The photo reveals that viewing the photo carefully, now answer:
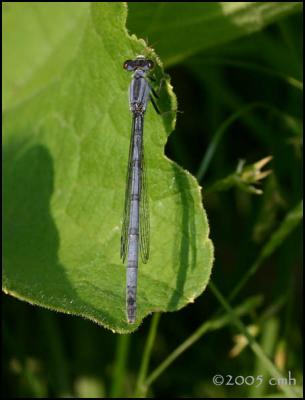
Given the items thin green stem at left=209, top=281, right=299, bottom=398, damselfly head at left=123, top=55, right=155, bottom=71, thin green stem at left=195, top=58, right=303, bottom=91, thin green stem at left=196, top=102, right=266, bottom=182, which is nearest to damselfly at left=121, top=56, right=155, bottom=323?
damselfly head at left=123, top=55, right=155, bottom=71

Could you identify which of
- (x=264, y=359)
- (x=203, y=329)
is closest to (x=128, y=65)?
(x=203, y=329)

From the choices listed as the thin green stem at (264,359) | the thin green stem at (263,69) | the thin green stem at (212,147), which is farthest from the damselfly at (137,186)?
the thin green stem at (263,69)

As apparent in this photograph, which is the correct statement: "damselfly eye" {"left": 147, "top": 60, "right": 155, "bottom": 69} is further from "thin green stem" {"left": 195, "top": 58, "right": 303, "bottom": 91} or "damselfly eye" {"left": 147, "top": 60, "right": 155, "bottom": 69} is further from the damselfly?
"thin green stem" {"left": 195, "top": 58, "right": 303, "bottom": 91}

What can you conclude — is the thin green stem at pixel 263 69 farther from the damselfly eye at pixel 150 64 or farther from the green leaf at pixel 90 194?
the damselfly eye at pixel 150 64

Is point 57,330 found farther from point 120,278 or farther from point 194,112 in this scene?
point 194,112

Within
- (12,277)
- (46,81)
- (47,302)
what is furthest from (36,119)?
(47,302)
